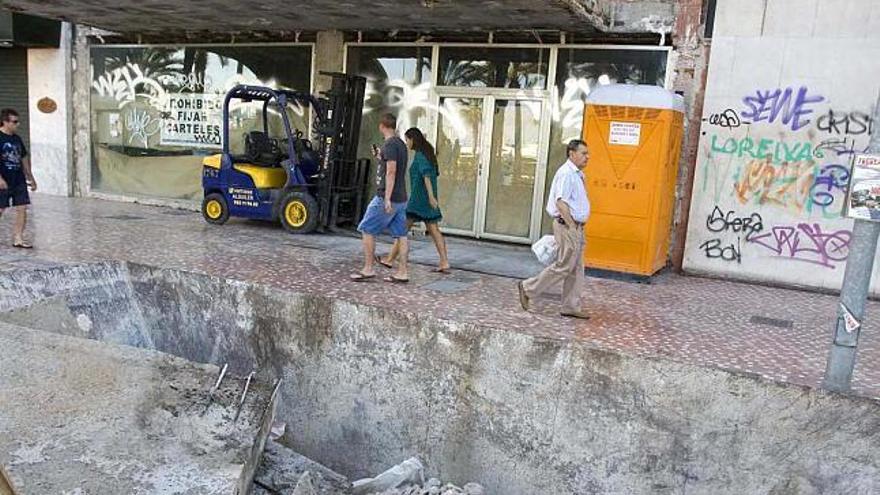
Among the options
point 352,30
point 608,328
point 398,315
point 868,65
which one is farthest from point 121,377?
point 868,65

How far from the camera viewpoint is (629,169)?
24.3 ft

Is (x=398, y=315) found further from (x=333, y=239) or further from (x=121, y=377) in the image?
(x=333, y=239)

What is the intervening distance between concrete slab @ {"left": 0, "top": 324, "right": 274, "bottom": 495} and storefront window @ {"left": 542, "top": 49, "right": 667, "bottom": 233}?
6.02 meters

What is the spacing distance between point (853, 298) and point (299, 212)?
7.01 metres

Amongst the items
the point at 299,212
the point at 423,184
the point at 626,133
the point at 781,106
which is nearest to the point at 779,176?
the point at 781,106

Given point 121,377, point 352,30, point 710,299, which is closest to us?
point 121,377

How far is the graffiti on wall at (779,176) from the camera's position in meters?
7.60

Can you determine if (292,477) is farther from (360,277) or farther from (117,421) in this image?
(360,277)

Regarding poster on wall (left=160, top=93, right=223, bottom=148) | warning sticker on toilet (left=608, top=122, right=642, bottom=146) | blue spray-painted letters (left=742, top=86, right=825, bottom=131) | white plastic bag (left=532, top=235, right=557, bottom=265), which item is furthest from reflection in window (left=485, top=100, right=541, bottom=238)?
poster on wall (left=160, top=93, right=223, bottom=148)

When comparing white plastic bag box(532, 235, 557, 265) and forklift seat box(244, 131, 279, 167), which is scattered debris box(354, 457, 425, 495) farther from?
forklift seat box(244, 131, 279, 167)

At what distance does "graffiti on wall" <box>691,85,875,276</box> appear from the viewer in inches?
299

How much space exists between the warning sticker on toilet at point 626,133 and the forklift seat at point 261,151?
16.5 ft

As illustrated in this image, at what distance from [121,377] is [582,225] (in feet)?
12.7

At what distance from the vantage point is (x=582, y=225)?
5836 mm
